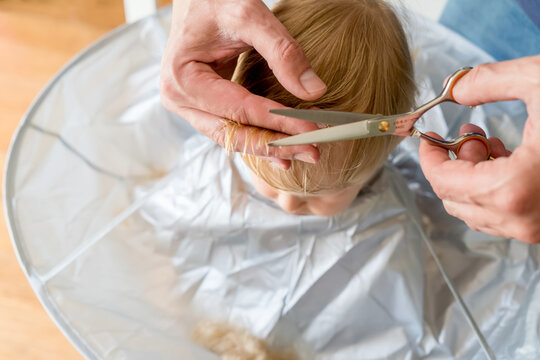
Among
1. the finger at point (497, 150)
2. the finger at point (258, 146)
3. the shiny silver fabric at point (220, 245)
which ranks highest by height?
the finger at point (258, 146)

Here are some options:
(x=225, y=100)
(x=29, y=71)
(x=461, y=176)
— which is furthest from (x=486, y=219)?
(x=29, y=71)

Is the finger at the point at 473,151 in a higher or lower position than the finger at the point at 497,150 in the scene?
higher

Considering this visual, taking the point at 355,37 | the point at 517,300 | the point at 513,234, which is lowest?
the point at 517,300

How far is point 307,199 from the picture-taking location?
2.45 feet

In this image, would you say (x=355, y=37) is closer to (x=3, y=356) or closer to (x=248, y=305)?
(x=248, y=305)

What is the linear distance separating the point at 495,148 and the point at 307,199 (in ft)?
0.97

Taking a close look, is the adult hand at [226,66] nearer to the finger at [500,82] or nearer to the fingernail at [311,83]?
the fingernail at [311,83]

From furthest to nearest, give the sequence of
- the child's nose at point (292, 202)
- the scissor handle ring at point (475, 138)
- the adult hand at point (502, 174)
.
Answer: the child's nose at point (292, 202) → the scissor handle ring at point (475, 138) → the adult hand at point (502, 174)

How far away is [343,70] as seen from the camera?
537 millimetres

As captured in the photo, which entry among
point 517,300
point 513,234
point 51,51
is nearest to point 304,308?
point 517,300

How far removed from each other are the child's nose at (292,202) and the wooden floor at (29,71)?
41 cm

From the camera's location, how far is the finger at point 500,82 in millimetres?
385

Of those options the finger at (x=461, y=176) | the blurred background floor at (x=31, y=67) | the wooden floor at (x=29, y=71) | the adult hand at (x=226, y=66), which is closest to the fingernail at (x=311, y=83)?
the adult hand at (x=226, y=66)

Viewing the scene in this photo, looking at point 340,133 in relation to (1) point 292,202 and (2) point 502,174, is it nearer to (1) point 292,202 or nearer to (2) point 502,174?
(2) point 502,174
